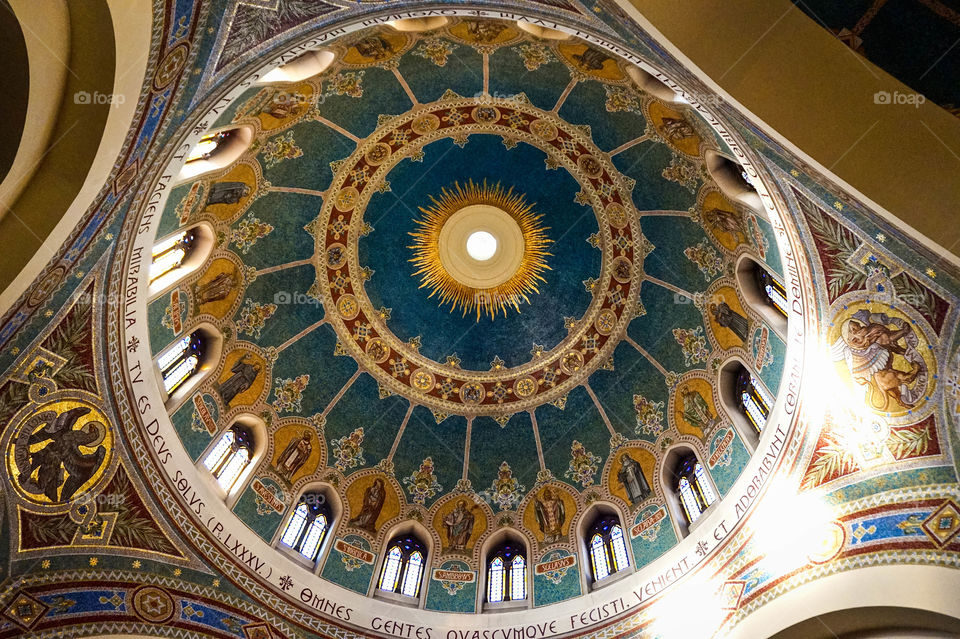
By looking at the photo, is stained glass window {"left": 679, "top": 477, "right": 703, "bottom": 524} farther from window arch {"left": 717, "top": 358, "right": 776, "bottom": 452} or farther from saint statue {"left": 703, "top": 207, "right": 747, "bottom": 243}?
saint statue {"left": 703, "top": 207, "right": 747, "bottom": 243}

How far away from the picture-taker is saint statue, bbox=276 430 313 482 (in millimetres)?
15305

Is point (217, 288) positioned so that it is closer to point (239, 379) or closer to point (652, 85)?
point (239, 379)

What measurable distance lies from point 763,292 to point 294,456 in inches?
422

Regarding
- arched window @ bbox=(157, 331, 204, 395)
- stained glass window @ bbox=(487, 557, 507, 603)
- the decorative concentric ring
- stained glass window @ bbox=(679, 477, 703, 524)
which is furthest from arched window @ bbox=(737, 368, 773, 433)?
arched window @ bbox=(157, 331, 204, 395)

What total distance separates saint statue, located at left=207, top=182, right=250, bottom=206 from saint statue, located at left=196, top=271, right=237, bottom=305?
168 cm

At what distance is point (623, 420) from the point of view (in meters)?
16.4

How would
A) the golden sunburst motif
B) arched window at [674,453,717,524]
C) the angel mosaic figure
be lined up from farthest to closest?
the golden sunburst motif
arched window at [674,453,717,524]
the angel mosaic figure

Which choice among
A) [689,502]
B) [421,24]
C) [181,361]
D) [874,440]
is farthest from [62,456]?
[874,440]

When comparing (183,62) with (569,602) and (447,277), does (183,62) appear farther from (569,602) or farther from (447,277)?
(569,602)

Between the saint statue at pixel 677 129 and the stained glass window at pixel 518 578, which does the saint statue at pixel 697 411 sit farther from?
the saint statue at pixel 677 129

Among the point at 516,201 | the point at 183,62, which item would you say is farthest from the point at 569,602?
the point at 183,62

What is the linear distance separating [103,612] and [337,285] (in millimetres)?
8676

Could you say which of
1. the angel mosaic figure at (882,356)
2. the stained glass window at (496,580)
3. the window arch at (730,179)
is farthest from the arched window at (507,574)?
the window arch at (730,179)

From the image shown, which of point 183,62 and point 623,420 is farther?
point 623,420
